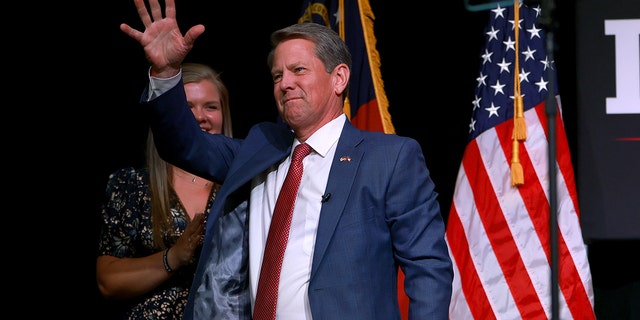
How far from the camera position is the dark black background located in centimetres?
365

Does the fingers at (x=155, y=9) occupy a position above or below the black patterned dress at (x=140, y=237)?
above

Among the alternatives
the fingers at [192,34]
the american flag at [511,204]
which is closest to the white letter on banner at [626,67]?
the american flag at [511,204]

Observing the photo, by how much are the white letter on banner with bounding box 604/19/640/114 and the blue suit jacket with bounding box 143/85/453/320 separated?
4.48ft

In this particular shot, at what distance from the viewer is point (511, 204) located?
131 inches

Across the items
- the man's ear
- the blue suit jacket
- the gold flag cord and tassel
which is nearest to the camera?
the blue suit jacket

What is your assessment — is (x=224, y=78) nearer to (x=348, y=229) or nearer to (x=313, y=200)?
(x=313, y=200)

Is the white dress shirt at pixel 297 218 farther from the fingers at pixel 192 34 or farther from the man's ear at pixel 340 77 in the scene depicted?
the fingers at pixel 192 34

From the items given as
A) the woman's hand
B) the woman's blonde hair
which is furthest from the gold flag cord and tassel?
the woman's hand

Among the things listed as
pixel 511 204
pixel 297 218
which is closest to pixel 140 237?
pixel 297 218

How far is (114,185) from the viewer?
2.78m

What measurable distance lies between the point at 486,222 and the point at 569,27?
90cm

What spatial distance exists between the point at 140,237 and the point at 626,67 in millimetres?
1881

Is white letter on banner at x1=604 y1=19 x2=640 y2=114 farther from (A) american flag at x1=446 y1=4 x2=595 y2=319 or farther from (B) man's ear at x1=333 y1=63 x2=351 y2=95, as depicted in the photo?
(B) man's ear at x1=333 y1=63 x2=351 y2=95

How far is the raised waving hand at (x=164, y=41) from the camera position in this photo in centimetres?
213
